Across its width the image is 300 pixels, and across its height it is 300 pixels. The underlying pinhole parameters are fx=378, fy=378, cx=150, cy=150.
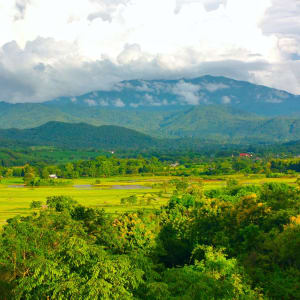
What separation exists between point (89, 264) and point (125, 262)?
2.19 metres

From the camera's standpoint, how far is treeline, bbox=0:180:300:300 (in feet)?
71.3

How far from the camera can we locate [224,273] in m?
28.8

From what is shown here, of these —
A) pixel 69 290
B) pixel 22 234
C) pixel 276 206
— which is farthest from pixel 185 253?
pixel 69 290

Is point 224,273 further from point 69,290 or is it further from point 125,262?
point 69,290

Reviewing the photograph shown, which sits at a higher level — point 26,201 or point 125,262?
point 125,262

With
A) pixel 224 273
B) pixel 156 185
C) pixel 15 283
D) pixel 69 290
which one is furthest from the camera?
pixel 156 185

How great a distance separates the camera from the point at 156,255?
38.2m

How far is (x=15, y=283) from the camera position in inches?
1010

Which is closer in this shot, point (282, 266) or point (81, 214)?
point (282, 266)

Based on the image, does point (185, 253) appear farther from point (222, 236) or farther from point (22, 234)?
point (22, 234)

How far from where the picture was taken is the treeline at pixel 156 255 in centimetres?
2173

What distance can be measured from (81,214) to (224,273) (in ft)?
64.8

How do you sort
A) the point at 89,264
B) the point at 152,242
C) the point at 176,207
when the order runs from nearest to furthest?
1. the point at 89,264
2. the point at 152,242
3. the point at 176,207

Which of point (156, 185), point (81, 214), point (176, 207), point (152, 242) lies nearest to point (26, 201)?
point (156, 185)
